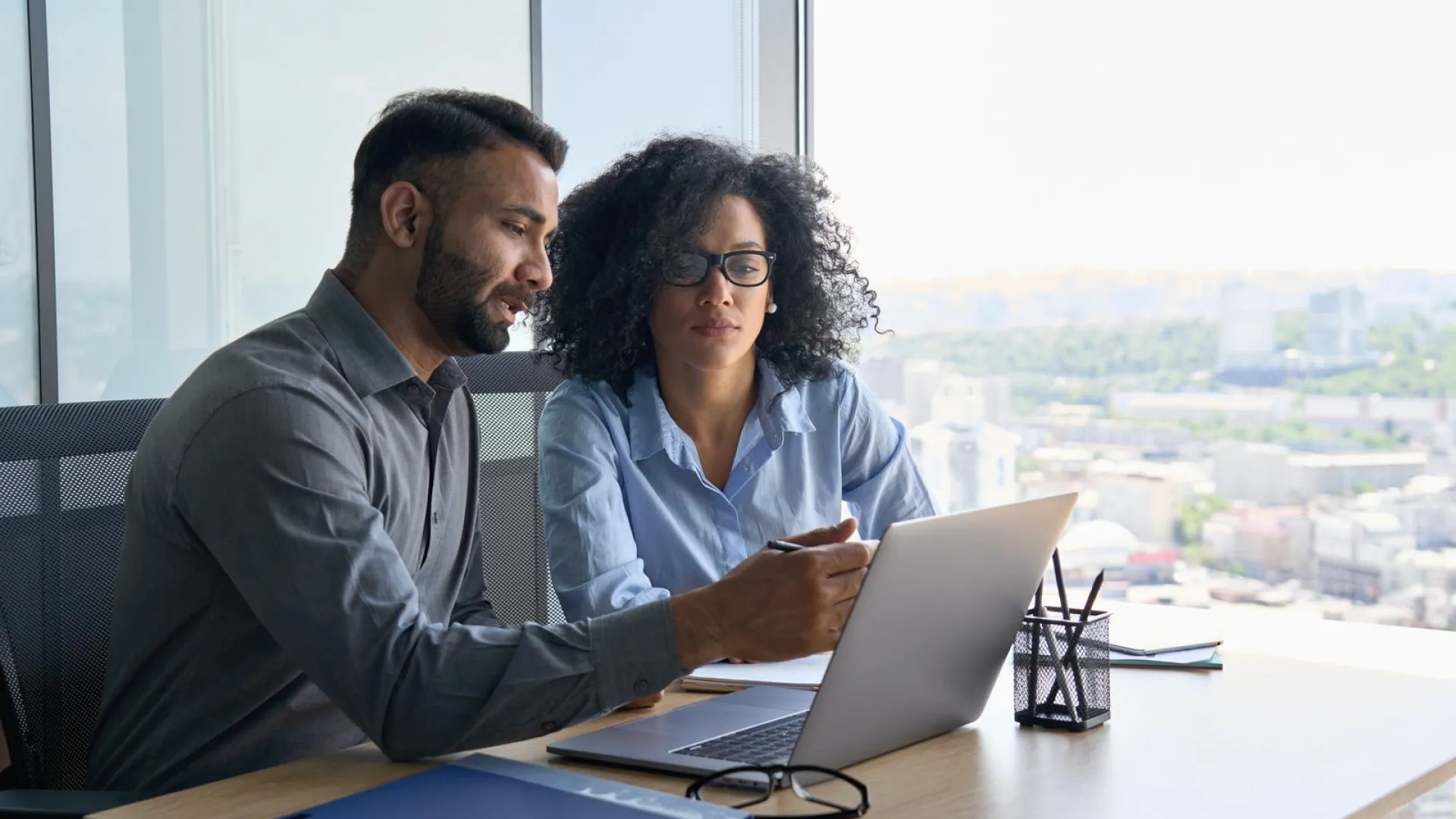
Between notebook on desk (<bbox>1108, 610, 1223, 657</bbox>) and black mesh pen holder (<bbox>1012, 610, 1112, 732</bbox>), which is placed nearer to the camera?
black mesh pen holder (<bbox>1012, 610, 1112, 732</bbox>)

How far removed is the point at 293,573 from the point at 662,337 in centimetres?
94

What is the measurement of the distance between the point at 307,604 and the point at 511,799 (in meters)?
0.29

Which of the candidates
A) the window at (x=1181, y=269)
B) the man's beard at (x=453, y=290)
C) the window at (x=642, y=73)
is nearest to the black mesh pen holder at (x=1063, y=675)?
the man's beard at (x=453, y=290)

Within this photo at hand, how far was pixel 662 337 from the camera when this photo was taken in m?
2.08

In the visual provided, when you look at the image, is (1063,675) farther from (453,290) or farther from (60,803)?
(60,803)

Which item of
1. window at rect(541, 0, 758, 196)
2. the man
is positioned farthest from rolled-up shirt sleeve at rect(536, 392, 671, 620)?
window at rect(541, 0, 758, 196)

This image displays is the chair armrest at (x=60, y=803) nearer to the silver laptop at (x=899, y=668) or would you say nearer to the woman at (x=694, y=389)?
the silver laptop at (x=899, y=668)

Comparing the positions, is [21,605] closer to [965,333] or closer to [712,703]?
[712,703]

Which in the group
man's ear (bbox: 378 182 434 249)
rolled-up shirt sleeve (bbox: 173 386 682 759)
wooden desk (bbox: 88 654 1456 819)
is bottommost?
wooden desk (bbox: 88 654 1456 819)

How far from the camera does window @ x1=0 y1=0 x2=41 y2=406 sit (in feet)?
7.27

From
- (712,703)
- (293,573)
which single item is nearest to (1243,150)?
(712,703)

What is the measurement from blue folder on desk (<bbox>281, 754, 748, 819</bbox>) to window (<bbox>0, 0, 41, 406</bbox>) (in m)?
1.51

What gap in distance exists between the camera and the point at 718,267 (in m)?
2.04

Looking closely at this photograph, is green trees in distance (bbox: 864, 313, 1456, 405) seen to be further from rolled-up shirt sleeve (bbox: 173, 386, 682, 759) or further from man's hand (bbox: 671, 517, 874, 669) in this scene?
rolled-up shirt sleeve (bbox: 173, 386, 682, 759)
